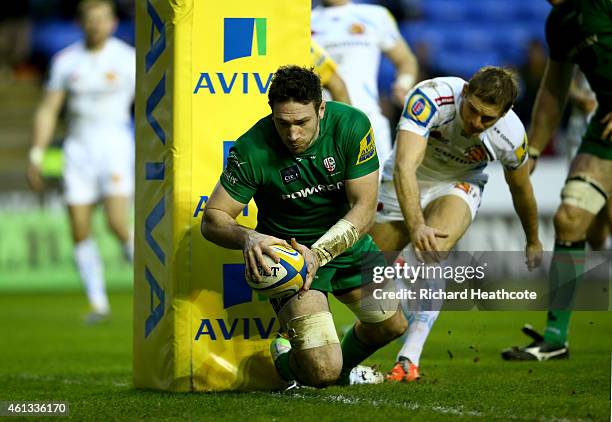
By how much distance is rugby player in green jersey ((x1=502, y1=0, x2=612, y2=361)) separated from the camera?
22.4 ft

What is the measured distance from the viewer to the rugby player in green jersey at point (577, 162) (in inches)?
269

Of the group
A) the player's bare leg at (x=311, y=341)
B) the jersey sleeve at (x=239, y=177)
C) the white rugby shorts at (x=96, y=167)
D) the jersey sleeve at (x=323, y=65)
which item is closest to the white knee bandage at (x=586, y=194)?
the jersey sleeve at (x=323, y=65)

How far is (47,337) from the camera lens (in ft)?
29.8

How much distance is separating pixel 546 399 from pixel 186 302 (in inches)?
75.3

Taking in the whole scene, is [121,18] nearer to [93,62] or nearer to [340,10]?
[93,62]

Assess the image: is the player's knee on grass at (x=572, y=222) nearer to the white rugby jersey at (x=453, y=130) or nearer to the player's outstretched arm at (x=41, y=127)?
the white rugby jersey at (x=453, y=130)

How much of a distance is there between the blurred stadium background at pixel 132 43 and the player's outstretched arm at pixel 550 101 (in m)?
5.78

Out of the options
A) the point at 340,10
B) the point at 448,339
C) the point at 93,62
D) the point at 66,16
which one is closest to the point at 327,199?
the point at 448,339

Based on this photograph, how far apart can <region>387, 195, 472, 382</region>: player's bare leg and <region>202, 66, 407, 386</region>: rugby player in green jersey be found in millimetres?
592

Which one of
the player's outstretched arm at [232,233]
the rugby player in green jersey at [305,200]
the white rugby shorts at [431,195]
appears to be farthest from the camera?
the white rugby shorts at [431,195]

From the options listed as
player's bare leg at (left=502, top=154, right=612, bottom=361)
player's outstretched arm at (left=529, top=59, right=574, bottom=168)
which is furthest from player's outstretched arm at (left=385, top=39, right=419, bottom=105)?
player's bare leg at (left=502, top=154, right=612, bottom=361)

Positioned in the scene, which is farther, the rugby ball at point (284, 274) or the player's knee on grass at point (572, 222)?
the player's knee on grass at point (572, 222)

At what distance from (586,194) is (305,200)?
7.73ft

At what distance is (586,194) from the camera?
6.88m
